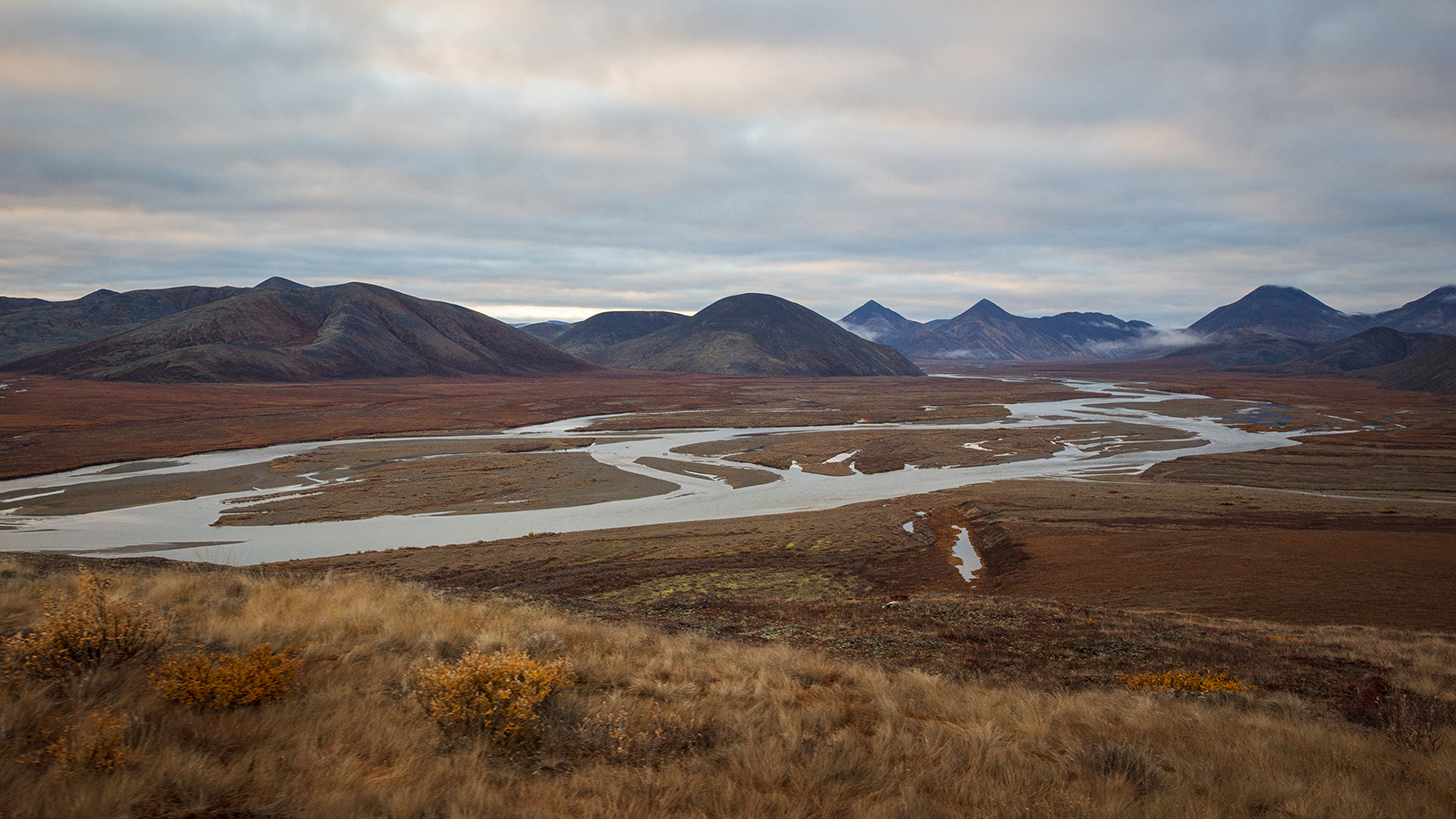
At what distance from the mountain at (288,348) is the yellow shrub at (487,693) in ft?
466

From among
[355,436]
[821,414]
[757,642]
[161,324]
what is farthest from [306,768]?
[161,324]

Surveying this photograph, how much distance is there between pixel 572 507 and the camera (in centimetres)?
3666

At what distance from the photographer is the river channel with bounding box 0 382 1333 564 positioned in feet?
93.3

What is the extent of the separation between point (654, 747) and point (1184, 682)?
7.53 metres

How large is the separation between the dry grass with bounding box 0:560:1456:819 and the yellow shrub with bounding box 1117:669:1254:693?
2.30 ft

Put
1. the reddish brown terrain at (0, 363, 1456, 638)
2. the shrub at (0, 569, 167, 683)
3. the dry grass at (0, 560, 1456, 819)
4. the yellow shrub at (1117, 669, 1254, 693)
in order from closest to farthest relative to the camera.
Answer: the dry grass at (0, 560, 1456, 819) < the shrub at (0, 569, 167, 683) < the yellow shrub at (1117, 669, 1254, 693) < the reddish brown terrain at (0, 363, 1456, 638)

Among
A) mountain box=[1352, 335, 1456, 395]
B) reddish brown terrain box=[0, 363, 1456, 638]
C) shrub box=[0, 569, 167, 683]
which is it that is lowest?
reddish brown terrain box=[0, 363, 1456, 638]

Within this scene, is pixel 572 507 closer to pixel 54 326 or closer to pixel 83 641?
pixel 83 641

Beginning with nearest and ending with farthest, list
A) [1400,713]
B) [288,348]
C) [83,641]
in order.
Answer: [83,641] < [1400,713] < [288,348]

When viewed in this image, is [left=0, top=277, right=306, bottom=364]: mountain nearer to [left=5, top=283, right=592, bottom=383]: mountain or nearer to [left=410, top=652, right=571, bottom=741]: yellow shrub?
[left=5, top=283, right=592, bottom=383]: mountain

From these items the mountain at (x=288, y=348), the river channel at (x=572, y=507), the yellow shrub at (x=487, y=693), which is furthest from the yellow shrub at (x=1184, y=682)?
the mountain at (x=288, y=348)

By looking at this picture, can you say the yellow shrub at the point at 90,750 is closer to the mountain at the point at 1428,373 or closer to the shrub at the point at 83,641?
the shrub at the point at 83,641

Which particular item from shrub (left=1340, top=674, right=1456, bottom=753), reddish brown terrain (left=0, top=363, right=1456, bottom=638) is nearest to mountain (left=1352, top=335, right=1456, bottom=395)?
reddish brown terrain (left=0, top=363, right=1456, bottom=638)

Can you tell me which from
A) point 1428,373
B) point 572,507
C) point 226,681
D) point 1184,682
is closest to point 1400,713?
point 1184,682
